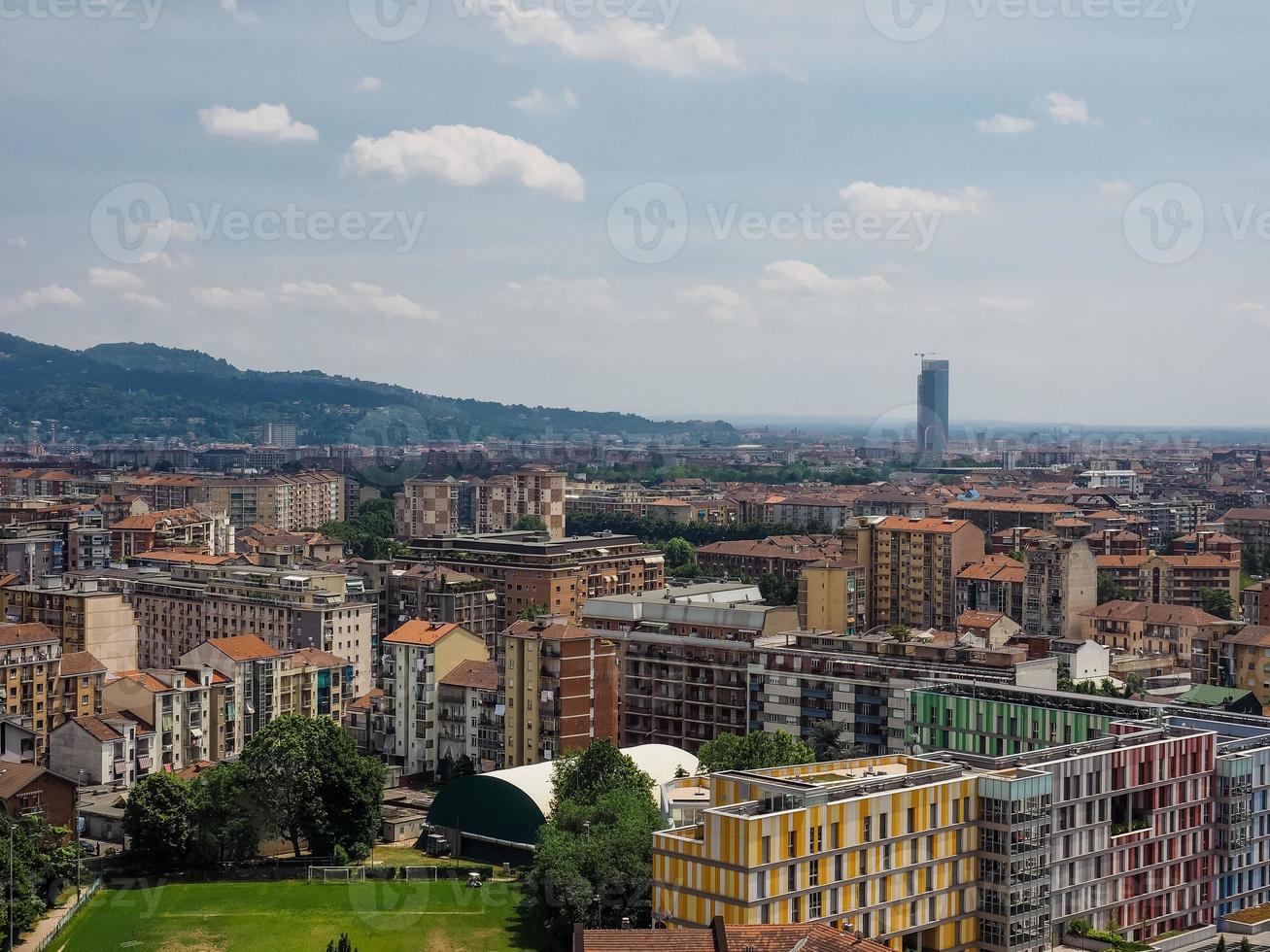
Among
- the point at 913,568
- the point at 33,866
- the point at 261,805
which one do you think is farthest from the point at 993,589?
the point at 33,866

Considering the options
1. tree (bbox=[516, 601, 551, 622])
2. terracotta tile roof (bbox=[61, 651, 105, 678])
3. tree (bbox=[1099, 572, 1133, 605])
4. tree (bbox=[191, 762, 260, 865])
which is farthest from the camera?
tree (bbox=[1099, 572, 1133, 605])

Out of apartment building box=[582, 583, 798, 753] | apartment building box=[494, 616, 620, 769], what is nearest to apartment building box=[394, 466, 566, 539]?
apartment building box=[582, 583, 798, 753]

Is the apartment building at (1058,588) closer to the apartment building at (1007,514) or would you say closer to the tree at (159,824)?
the apartment building at (1007,514)

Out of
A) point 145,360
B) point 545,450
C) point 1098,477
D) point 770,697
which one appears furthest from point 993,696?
point 145,360

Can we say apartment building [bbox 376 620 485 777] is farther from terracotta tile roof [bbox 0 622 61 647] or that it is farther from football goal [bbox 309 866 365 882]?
terracotta tile roof [bbox 0 622 61 647]

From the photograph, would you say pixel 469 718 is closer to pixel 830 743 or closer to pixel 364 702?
pixel 364 702

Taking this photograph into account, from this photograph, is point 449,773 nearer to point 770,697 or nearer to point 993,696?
point 770,697

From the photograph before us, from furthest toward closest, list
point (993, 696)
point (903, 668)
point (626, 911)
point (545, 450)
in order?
point (545, 450)
point (903, 668)
point (993, 696)
point (626, 911)
